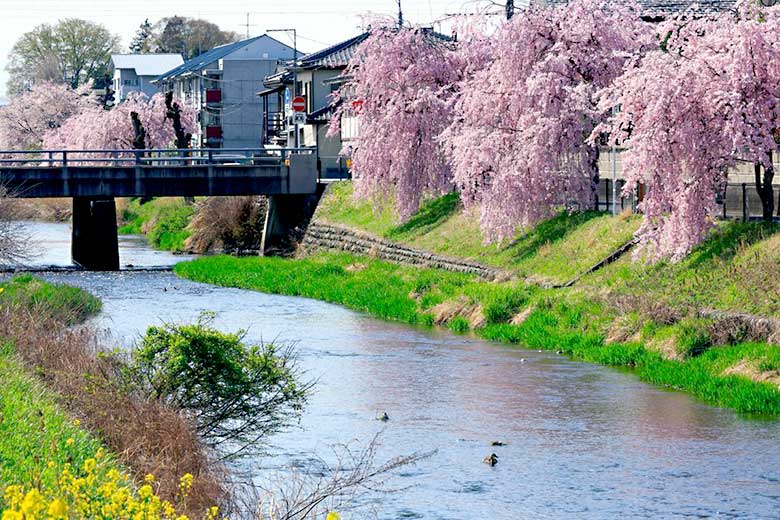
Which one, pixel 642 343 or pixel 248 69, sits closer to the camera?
pixel 642 343

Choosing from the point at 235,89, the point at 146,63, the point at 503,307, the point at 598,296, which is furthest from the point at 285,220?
the point at 146,63

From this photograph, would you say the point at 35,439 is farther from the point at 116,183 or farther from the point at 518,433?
the point at 116,183

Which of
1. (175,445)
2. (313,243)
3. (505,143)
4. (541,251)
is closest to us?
(175,445)

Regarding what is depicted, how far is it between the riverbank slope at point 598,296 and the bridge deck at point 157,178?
666 cm

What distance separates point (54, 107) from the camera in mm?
97375

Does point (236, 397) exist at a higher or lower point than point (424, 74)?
lower

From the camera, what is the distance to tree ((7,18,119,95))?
128250 millimetres

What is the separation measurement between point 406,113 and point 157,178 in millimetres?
10520

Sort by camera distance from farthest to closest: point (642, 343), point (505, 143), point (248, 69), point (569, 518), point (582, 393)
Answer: point (248, 69)
point (505, 143)
point (642, 343)
point (582, 393)
point (569, 518)

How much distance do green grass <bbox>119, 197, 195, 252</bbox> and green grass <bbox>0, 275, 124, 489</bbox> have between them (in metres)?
43.5

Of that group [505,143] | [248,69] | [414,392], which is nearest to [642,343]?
[414,392]

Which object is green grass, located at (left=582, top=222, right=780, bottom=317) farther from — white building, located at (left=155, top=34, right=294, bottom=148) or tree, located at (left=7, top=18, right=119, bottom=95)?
tree, located at (left=7, top=18, right=119, bottom=95)

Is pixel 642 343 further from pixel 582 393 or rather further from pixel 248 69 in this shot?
pixel 248 69

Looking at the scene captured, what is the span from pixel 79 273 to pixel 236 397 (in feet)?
101
